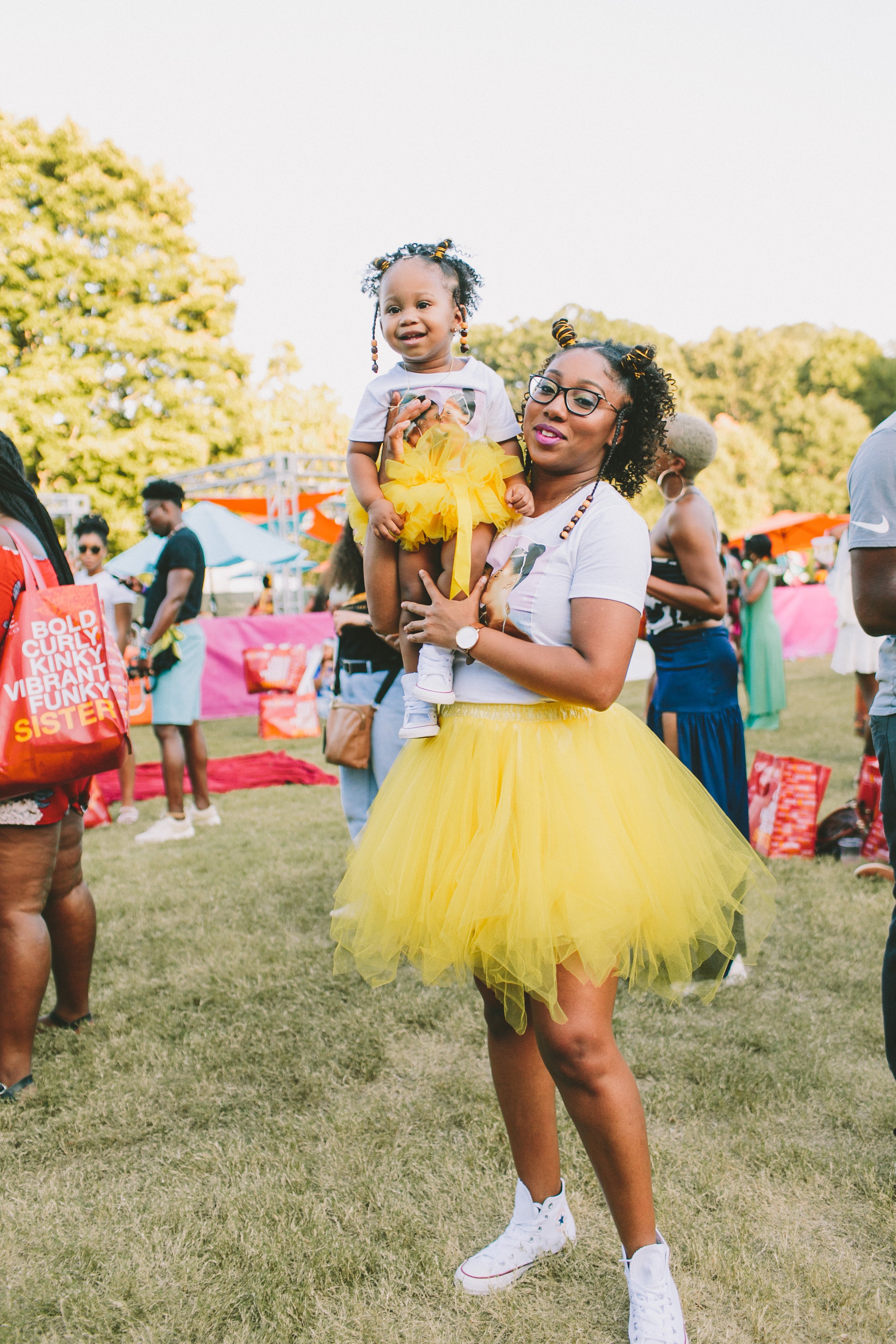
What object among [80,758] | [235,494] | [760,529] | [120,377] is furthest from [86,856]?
[760,529]

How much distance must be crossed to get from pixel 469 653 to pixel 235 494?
1845 cm

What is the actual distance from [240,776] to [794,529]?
56.0 feet

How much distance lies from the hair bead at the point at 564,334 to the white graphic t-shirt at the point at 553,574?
38 centimetres

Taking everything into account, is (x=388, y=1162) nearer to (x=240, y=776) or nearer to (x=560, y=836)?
(x=560, y=836)

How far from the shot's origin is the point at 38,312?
1872 centimetres

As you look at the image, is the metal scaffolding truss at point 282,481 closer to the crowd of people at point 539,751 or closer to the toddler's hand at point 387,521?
the crowd of people at point 539,751

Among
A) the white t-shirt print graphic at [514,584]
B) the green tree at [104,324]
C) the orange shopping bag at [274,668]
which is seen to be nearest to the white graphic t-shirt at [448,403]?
the white t-shirt print graphic at [514,584]

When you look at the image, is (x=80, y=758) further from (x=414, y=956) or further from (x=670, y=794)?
(x=670, y=794)

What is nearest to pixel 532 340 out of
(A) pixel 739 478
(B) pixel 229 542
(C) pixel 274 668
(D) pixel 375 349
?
(A) pixel 739 478

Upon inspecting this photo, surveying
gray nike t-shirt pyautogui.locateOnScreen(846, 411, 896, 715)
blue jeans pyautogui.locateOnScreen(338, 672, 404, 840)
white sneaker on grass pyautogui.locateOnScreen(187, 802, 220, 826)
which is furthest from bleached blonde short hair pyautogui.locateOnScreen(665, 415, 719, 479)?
white sneaker on grass pyautogui.locateOnScreen(187, 802, 220, 826)

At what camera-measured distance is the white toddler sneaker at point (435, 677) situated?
197cm

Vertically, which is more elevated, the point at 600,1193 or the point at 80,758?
the point at 80,758

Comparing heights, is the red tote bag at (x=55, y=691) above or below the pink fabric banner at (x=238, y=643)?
above

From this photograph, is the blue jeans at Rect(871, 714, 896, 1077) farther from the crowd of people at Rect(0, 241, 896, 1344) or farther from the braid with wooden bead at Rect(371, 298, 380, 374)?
the braid with wooden bead at Rect(371, 298, 380, 374)
